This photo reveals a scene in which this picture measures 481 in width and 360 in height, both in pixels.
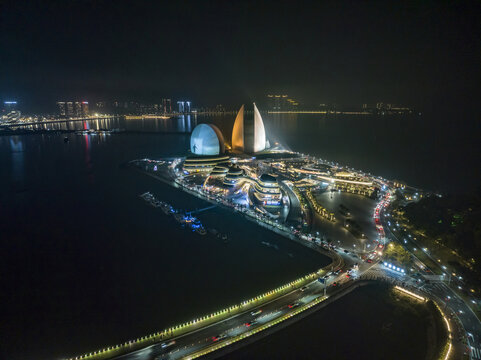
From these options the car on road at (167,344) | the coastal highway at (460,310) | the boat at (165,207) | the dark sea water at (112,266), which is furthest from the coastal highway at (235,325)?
the boat at (165,207)

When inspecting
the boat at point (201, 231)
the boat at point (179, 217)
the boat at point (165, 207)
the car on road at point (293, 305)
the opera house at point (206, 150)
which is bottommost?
the car on road at point (293, 305)

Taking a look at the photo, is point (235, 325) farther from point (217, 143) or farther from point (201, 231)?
point (217, 143)

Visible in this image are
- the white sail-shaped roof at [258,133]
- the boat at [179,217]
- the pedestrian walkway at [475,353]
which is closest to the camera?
the pedestrian walkway at [475,353]

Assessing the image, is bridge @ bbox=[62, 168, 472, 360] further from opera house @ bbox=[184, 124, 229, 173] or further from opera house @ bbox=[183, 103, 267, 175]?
opera house @ bbox=[184, 124, 229, 173]

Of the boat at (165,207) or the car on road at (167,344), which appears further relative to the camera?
the boat at (165,207)

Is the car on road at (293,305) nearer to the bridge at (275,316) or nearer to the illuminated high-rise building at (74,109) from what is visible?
the bridge at (275,316)

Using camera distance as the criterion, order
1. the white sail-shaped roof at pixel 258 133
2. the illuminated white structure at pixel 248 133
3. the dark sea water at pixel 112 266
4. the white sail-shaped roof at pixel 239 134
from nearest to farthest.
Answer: the dark sea water at pixel 112 266 → the illuminated white structure at pixel 248 133 → the white sail-shaped roof at pixel 258 133 → the white sail-shaped roof at pixel 239 134

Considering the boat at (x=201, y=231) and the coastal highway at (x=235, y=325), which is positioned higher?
the boat at (x=201, y=231)
